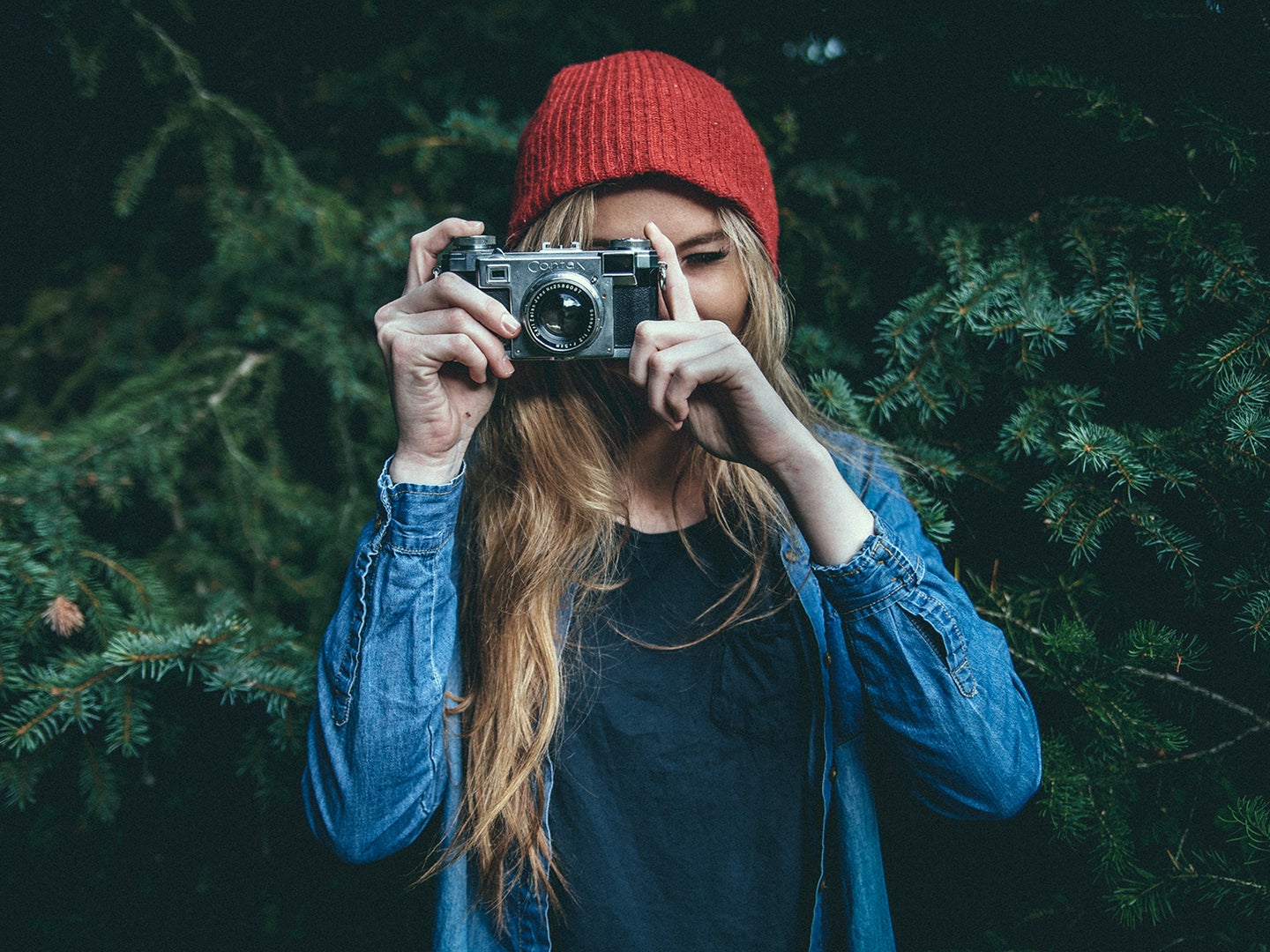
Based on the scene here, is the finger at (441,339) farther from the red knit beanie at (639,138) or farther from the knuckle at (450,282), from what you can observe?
the red knit beanie at (639,138)

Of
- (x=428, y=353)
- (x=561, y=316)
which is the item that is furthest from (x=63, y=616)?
(x=561, y=316)

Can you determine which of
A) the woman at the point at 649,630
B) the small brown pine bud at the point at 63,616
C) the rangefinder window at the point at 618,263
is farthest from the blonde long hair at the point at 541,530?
the small brown pine bud at the point at 63,616

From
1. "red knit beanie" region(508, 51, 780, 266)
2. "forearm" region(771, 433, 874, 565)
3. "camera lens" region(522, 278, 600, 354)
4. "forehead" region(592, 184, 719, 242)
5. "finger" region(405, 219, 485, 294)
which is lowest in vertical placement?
"forearm" region(771, 433, 874, 565)

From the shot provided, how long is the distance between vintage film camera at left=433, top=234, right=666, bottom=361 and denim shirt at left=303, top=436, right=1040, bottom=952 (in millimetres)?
253

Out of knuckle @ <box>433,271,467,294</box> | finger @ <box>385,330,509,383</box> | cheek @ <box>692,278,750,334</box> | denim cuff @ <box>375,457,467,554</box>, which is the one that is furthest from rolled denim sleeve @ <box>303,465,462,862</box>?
cheek @ <box>692,278,750,334</box>

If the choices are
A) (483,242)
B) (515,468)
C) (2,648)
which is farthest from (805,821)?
(2,648)

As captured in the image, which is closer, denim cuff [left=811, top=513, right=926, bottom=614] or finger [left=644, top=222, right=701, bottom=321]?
denim cuff [left=811, top=513, right=926, bottom=614]

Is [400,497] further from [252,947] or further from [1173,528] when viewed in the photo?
[252,947]

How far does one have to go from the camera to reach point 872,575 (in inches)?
33.5

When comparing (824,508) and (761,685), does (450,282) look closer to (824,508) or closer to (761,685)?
(824,508)

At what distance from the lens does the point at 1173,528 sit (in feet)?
3.02

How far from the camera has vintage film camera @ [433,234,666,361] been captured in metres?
0.96

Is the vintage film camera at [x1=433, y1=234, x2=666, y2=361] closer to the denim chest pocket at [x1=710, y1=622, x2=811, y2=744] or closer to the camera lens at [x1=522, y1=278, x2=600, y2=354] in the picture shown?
the camera lens at [x1=522, y1=278, x2=600, y2=354]

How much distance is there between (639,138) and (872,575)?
0.74 metres
